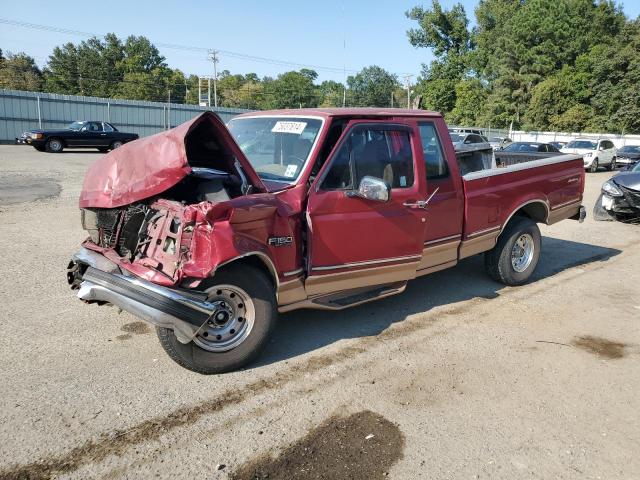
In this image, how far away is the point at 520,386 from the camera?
12.5ft

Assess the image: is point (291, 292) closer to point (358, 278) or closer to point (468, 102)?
point (358, 278)

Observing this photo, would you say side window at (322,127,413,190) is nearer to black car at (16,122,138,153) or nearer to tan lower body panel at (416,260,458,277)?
tan lower body panel at (416,260,458,277)

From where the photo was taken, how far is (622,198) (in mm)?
10695

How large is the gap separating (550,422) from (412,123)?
2.88m

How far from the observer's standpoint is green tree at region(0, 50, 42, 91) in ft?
203

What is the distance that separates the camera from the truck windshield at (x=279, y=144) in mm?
4309

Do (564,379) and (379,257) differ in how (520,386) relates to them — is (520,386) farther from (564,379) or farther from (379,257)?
(379,257)

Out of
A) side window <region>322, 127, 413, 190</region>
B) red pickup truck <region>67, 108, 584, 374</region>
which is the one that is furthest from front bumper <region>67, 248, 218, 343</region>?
side window <region>322, 127, 413, 190</region>

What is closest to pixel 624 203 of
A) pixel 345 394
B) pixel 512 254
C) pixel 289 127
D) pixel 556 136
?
pixel 512 254

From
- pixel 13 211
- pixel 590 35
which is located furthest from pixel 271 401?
pixel 590 35

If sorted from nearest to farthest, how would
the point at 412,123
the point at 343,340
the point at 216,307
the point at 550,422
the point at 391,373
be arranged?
the point at 550,422 → the point at 216,307 → the point at 391,373 → the point at 343,340 → the point at 412,123

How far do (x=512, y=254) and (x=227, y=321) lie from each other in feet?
13.0

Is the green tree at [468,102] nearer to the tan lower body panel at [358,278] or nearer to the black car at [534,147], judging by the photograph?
the black car at [534,147]

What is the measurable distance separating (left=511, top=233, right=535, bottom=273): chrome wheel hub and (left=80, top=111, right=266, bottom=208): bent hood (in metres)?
3.82
